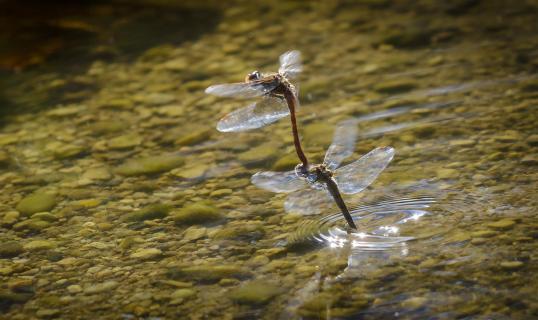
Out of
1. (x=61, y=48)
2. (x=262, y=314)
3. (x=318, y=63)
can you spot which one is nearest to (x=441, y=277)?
(x=262, y=314)

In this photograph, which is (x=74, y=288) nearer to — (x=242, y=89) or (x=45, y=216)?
(x=45, y=216)

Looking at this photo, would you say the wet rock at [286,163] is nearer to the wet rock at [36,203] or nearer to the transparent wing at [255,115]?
the transparent wing at [255,115]

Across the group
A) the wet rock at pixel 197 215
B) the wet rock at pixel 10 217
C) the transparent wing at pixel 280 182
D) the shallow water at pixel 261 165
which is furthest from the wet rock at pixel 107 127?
the transparent wing at pixel 280 182

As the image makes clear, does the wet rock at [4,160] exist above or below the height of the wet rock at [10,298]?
above

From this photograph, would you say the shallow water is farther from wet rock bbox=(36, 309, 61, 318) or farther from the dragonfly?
the dragonfly

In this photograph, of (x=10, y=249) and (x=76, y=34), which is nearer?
(x=10, y=249)

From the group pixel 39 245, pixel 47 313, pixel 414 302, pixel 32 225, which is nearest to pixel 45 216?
pixel 32 225
